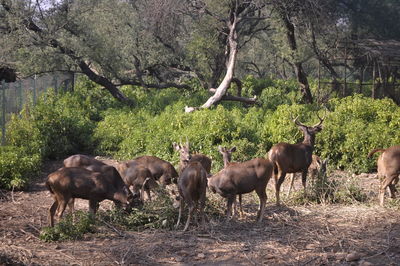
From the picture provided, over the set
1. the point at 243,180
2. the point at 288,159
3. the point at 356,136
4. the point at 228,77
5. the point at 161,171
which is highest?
the point at 228,77

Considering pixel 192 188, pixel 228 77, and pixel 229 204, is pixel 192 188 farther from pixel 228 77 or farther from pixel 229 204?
pixel 228 77

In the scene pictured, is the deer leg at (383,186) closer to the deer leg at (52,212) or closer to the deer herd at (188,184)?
the deer herd at (188,184)

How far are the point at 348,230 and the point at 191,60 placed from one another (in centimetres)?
1708

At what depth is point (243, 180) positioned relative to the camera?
35.7 ft

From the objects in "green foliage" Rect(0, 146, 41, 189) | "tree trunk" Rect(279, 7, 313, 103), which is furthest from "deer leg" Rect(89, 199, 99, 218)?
"tree trunk" Rect(279, 7, 313, 103)

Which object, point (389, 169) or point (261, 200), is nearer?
point (261, 200)

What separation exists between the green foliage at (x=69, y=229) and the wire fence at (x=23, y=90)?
7050mm

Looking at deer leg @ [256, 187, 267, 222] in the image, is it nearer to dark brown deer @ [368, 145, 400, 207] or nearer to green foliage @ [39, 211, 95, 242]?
dark brown deer @ [368, 145, 400, 207]

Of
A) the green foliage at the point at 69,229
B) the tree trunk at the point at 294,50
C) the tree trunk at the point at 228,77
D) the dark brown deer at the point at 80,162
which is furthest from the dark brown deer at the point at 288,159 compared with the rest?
the tree trunk at the point at 294,50

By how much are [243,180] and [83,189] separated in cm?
277

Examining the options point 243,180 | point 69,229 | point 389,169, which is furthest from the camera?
point 389,169

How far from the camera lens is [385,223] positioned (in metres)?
10.7

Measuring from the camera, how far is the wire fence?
16.7 meters

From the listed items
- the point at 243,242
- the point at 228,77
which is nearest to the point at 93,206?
the point at 243,242
